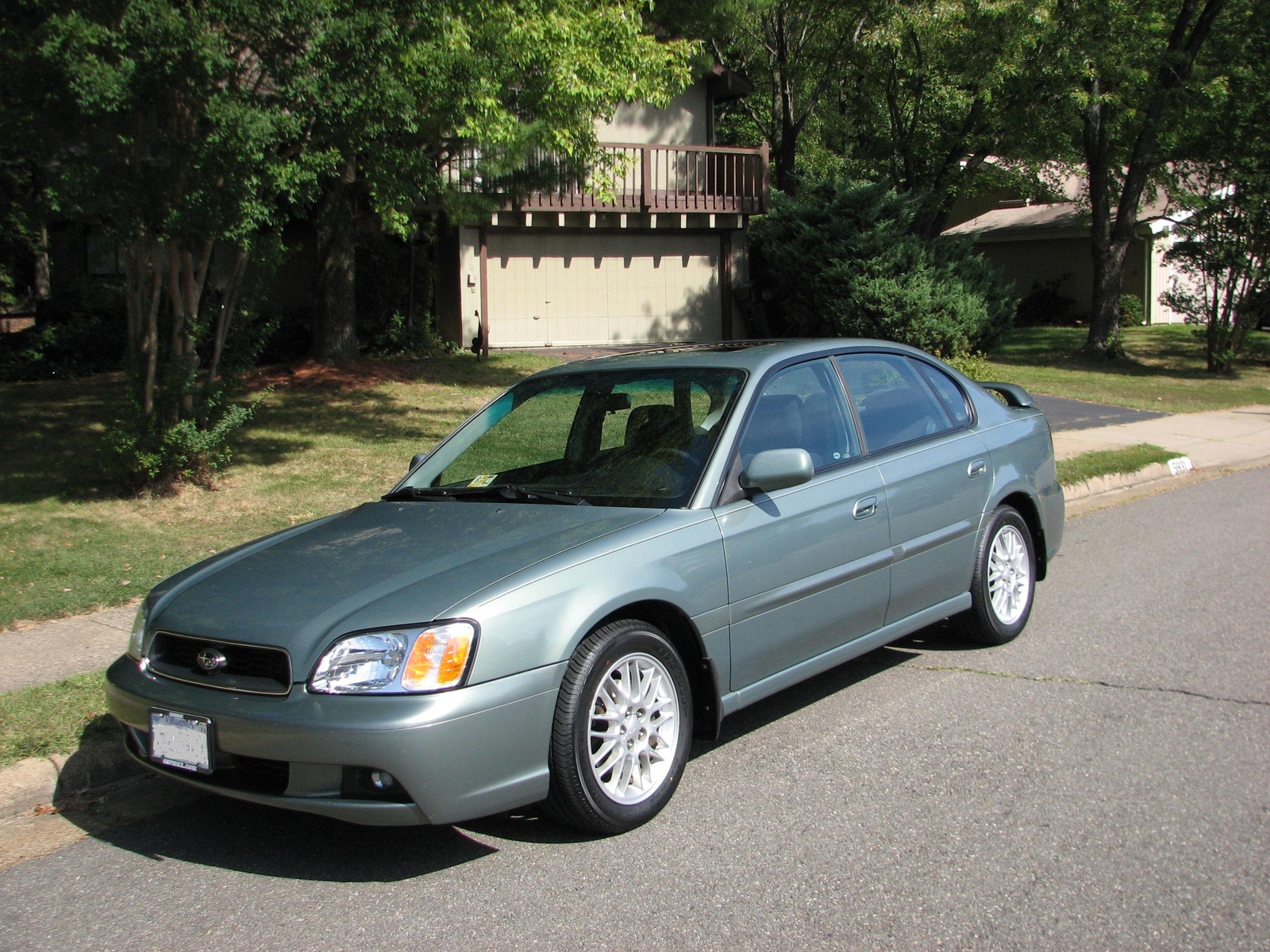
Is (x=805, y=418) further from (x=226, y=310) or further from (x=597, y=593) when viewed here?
(x=226, y=310)

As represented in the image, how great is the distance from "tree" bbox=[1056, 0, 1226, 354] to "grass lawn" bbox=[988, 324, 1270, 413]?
4.20 ft

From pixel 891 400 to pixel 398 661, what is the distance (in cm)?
304

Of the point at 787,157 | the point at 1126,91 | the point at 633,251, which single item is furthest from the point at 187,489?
the point at 1126,91

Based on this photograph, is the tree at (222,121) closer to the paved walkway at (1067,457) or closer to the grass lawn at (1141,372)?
the paved walkway at (1067,457)

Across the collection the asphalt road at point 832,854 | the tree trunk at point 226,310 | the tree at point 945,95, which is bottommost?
the asphalt road at point 832,854

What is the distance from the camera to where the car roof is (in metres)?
5.29

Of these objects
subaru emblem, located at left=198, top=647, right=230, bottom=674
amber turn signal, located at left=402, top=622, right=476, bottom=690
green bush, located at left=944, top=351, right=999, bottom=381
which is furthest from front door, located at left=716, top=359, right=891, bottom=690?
green bush, located at left=944, top=351, right=999, bottom=381

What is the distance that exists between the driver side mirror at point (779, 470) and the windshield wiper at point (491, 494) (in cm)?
67

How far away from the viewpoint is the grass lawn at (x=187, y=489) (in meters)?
7.87

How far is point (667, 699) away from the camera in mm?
4336

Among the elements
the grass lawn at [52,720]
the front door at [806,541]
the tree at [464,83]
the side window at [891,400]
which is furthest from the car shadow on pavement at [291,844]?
the tree at [464,83]

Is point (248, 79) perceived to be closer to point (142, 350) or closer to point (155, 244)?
point (155, 244)

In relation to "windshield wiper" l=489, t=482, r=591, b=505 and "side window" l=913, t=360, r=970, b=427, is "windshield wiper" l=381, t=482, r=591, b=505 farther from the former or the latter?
"side window" l=913, t=360, r=970, b=427

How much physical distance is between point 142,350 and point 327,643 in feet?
21.7
